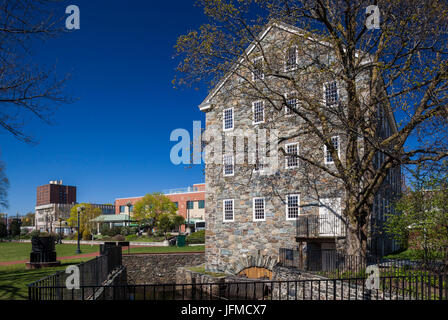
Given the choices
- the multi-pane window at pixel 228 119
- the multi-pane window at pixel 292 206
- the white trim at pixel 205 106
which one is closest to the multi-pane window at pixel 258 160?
the multi-pane window at pixel 292 206

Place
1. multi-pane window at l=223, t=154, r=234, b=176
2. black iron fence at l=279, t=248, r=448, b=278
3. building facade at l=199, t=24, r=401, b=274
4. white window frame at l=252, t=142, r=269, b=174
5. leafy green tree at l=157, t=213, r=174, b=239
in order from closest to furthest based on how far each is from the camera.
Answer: black iron fence at l=279, t=248, r=448, b=278, building facade at l=199, t=24, r=401, b=274, white window frame at l=252, t=142, r=269, b=174, multi-pane window at l=223, t=154, r=234, b=176, leafy green tree at l=157, t=213, r=174, b=239

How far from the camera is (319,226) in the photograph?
2064cm

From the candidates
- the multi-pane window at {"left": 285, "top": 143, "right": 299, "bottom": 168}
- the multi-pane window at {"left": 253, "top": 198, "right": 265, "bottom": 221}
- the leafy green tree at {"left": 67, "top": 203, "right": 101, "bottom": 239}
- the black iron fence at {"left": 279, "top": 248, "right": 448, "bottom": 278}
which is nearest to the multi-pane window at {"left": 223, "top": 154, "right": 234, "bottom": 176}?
the multi-pane window at {"left": 253, "top": 198, "right": 265, "bottom": 221}

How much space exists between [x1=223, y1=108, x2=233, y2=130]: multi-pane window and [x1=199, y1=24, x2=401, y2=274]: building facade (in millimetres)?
67

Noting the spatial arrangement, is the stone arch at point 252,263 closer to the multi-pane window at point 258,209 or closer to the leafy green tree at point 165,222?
the multi-pane window at point 258,209

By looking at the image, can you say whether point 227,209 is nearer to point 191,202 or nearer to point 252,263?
point 252,263

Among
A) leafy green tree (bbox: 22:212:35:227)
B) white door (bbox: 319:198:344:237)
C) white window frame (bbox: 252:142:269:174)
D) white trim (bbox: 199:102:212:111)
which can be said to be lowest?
leafy green tree (bbox: 22:212:35:227)

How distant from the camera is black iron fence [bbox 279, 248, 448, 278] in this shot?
12.0 metres

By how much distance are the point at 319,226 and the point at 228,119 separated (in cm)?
957

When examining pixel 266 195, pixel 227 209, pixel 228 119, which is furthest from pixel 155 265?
pixel 228 119

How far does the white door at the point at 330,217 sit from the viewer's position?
20031mm

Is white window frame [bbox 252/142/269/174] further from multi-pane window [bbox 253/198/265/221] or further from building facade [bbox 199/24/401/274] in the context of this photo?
multi-pane window [bbox 253/198/265/221]

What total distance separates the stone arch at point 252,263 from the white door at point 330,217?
376 centimetres
